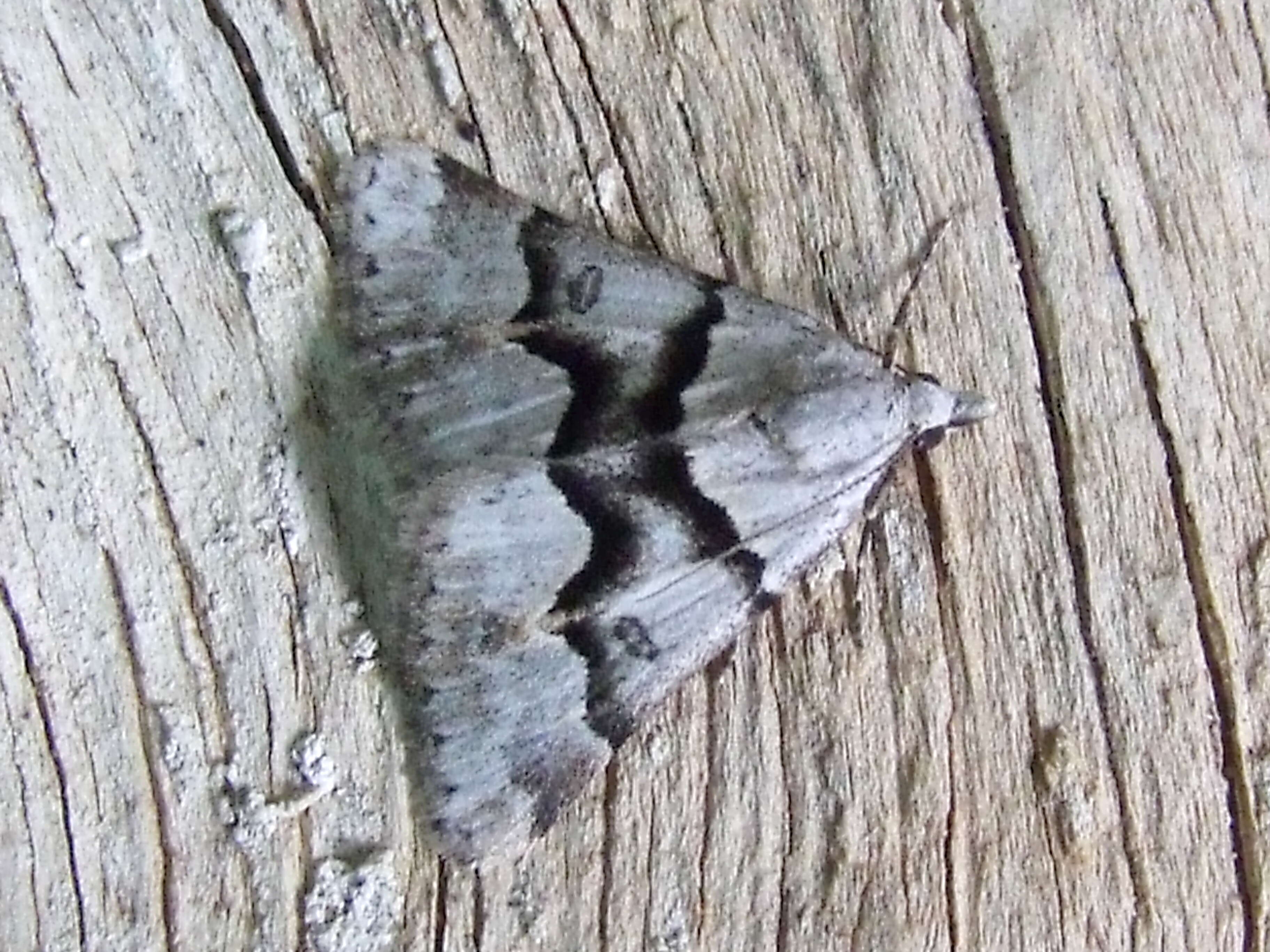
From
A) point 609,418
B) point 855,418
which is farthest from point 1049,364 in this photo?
point 609,418

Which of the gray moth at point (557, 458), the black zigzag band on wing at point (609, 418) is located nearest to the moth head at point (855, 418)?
the gray moth at point (557, 458)

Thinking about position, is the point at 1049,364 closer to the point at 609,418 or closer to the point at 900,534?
the point at 900,534

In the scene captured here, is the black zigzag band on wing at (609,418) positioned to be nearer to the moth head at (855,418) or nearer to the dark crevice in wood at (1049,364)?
the moth head at (855,418)

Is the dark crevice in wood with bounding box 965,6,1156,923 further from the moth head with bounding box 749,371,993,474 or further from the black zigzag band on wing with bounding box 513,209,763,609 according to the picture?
the black zigzag band on wing with bounding box 513,209,763,609

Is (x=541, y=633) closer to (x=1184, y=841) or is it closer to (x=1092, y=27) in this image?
(x=1184, y=841)

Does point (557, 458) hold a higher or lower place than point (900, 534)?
higher

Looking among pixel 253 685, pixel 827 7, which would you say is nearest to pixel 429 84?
pixel 827 7

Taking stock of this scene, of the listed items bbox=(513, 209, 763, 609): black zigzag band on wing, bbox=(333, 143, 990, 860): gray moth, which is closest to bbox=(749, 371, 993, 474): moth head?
bbox=(333, 143, 990, 860): gray moth
